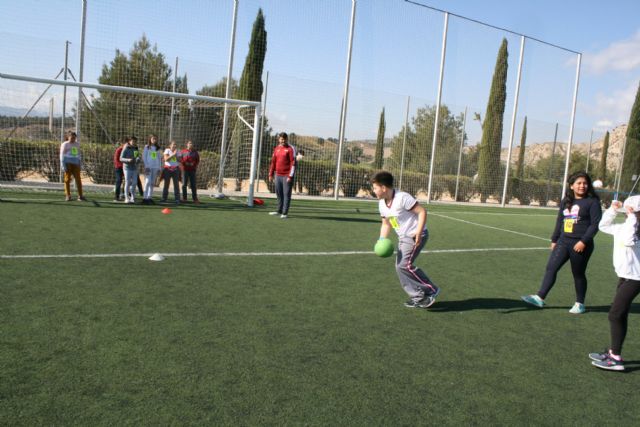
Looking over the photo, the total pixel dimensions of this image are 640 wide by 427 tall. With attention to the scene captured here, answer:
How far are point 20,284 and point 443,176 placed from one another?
21504 millimetres

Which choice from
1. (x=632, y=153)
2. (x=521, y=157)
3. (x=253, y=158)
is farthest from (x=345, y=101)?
(x=632, y=153)

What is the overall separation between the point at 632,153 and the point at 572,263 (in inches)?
1211

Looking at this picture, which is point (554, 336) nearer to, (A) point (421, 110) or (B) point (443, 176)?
(A) point (421, 110)

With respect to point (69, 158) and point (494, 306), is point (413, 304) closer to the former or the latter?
point (494, 306)

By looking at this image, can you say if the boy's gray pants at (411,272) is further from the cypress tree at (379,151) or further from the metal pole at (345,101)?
the cypress tree at (379,151)

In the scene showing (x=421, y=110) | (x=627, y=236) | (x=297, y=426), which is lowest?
(x=297, y=426)

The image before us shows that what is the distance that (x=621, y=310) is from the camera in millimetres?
4262

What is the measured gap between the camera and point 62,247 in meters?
7.37

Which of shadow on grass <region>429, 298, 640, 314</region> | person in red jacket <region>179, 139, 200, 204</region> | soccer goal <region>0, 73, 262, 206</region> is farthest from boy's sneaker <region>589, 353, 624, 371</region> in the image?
person in red jacket <region>179, 139, 200, 204</region>

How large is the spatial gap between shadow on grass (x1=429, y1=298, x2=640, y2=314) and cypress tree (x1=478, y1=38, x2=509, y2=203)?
19322 millimetres

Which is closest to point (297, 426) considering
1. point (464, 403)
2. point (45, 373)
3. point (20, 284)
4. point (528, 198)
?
point (464, 403)

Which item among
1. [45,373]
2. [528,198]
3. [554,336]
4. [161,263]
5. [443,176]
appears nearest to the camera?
[45,373]

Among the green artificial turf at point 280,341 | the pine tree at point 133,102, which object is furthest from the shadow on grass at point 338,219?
the pine tree at point 133,102

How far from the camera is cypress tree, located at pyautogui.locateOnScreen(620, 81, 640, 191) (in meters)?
31.4
